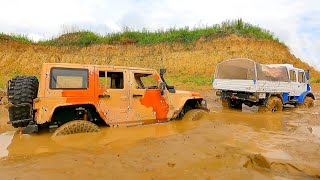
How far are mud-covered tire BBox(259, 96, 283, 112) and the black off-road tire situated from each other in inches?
343

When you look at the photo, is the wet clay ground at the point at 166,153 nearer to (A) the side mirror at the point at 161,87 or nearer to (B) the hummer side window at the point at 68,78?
(A) the side mirror at the point at 161,87

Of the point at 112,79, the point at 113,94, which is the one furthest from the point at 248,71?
the point at 113,94

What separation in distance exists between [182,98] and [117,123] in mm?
2102

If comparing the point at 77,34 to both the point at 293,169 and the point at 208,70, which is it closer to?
the point at 208,70

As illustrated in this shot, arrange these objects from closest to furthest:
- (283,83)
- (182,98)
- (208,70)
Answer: (182,98) → (283,83) → (208,70)

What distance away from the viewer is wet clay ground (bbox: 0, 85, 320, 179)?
4.37 meters

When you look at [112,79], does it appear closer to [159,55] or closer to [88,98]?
[88,98]

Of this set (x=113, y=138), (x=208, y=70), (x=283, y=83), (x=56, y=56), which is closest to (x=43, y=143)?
(x=113, y=138)

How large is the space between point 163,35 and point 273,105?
61.1 ft

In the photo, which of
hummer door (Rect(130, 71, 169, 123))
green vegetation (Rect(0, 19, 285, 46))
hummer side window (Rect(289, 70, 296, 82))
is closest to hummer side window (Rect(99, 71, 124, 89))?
hummer door (Rect(130, 71, 169, 123))

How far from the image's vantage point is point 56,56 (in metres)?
27.1

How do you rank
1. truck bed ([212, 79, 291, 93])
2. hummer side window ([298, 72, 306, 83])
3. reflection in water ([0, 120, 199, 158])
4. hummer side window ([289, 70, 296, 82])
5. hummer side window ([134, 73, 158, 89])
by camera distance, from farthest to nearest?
hummer side window ([298, 72, 306, 83]), hummer side window ([289, 70, 296, 82]), truck bed ([212, 79, 291, 93]), hummer side window ([134, 73, 158, 89]), reflection in water ([0, 120, 199, 158])

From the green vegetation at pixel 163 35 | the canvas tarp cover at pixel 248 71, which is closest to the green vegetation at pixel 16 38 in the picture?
the green vegetation at pixel 163 35

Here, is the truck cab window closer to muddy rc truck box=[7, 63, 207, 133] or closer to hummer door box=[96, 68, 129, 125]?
muddy rc truck box=[7, 63, 207, 133]
